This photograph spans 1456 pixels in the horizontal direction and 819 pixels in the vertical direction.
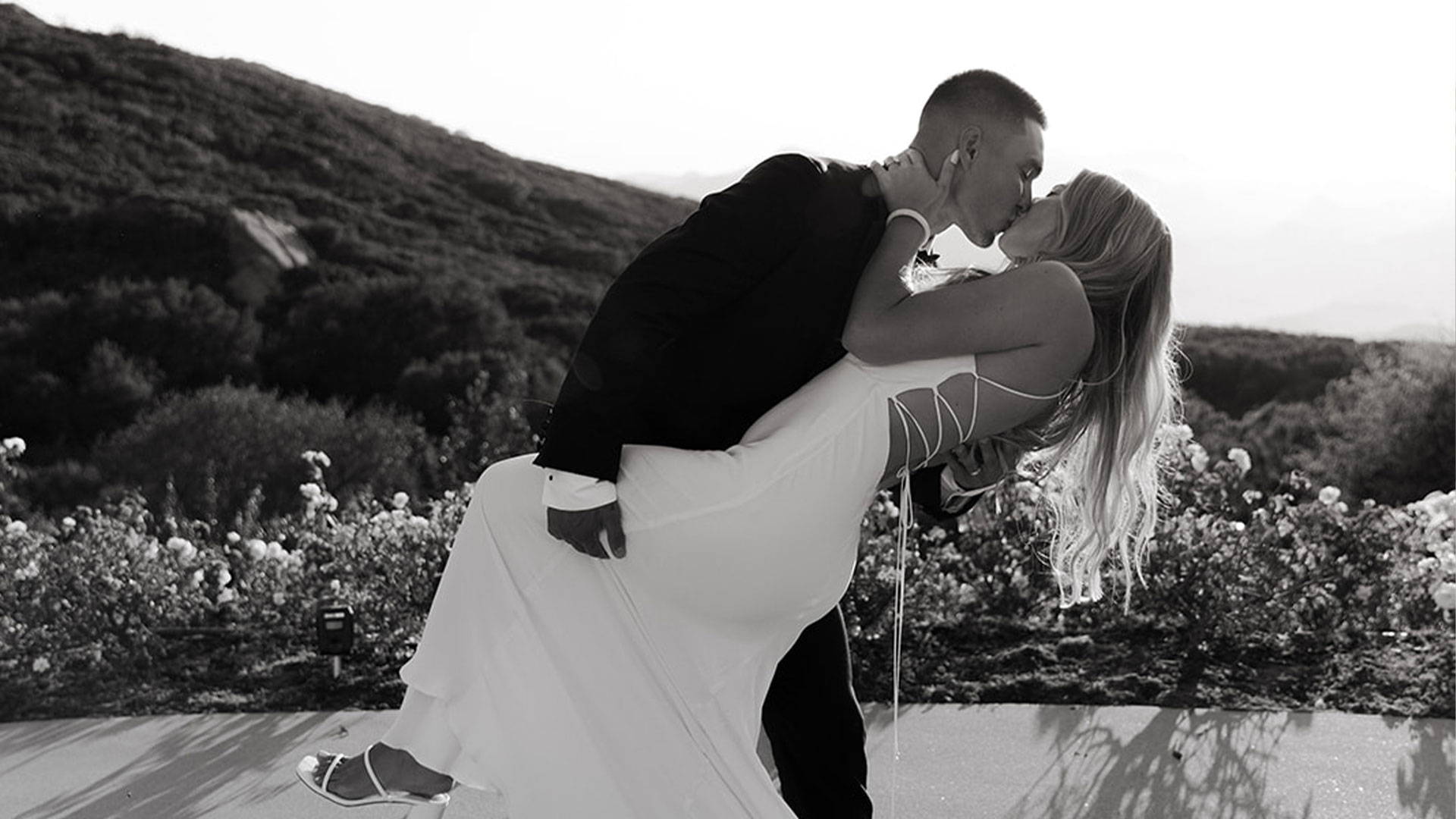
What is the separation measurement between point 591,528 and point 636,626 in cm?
18

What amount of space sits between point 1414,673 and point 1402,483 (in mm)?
5956

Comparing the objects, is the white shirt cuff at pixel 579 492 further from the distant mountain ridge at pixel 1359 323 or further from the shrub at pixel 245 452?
the distant mountain ridge at pixel 1359 323

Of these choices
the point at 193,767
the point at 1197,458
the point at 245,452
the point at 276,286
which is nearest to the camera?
the point at 193,767

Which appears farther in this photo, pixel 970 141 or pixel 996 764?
pixel 996 764

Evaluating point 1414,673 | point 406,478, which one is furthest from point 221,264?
point 1414,673

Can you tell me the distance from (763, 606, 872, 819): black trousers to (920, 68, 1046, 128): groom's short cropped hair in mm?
964

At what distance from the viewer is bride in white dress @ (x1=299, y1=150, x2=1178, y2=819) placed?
2467mm

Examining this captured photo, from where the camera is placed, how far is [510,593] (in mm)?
2484

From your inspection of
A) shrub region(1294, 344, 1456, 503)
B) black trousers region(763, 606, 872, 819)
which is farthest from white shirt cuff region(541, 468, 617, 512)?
shrub region(1294, 344, 1456, 503)

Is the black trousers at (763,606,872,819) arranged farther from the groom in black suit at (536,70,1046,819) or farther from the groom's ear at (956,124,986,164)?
the groom's ear at (956,124,986,164)

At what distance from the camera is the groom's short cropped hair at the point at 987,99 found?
8.57ft

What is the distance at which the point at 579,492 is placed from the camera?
241cm

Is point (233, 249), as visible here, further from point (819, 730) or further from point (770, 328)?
point (770, 328)

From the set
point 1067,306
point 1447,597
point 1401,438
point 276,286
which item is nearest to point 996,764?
point 1447,597
